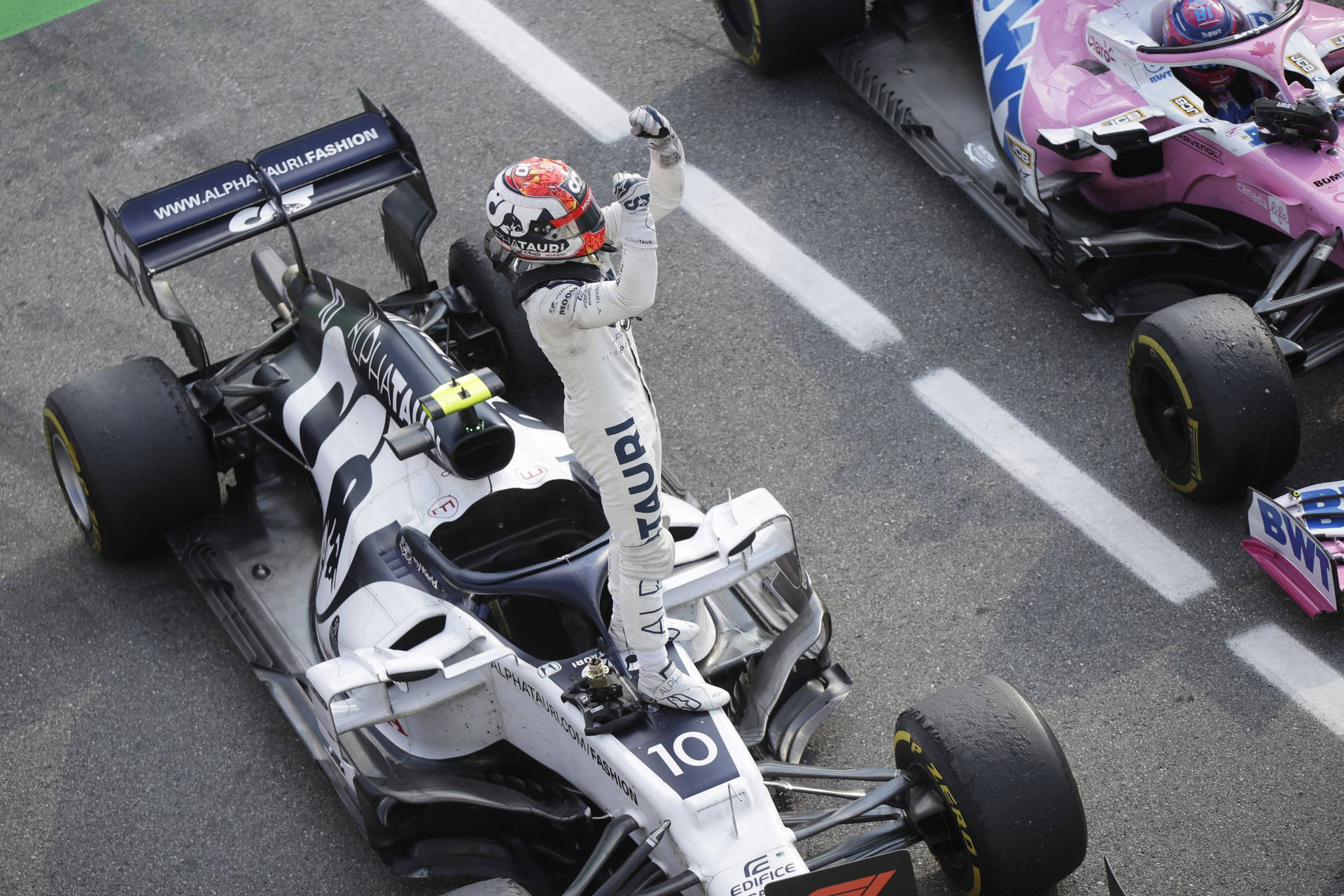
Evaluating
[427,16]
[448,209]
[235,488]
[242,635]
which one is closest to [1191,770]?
[242,635]

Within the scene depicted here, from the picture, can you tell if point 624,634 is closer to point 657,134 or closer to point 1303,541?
point 657,134

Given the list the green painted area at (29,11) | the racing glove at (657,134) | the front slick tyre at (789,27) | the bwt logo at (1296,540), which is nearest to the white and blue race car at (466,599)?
the racing glove at (657,134)

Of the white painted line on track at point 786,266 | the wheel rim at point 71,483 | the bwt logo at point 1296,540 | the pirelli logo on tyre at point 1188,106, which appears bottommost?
the white painted line on track at point 786,266

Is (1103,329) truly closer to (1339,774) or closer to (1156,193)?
(1156,193)

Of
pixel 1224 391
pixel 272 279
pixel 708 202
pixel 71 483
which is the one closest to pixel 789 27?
pixel 708 202

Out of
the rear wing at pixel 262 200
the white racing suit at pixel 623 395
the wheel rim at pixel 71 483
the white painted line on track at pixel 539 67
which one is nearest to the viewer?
the white racing suit at pixel 623 395

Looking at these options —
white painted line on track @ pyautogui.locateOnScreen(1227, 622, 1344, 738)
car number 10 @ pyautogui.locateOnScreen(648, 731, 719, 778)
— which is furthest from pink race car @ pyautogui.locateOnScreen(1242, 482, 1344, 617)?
car number 10 @ pyautogui.locateOnScreen(648, 731, 719, 778)

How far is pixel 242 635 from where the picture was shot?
20.7ft

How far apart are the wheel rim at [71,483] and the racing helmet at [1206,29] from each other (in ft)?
17.3

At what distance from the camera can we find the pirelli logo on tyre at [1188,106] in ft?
23.5

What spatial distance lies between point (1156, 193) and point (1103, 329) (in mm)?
675

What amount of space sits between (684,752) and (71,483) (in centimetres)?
337

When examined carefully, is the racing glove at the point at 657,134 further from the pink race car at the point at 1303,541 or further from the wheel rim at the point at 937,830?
the pink race car at the point at 1303,541

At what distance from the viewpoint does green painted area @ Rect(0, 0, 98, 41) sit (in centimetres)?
1037
